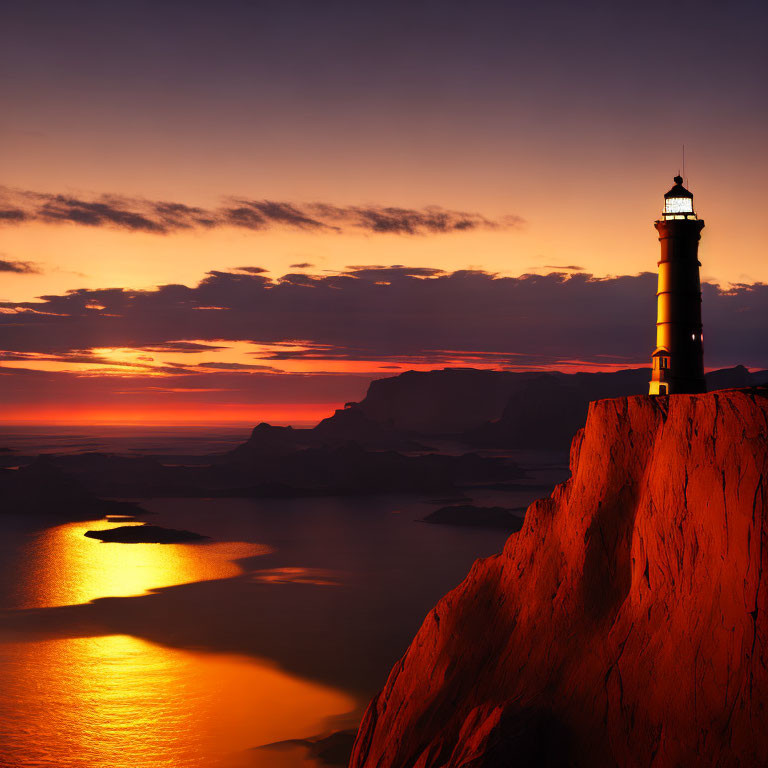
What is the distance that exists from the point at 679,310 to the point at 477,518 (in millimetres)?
104883

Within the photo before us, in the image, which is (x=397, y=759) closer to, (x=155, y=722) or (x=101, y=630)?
(x=155, y=722)

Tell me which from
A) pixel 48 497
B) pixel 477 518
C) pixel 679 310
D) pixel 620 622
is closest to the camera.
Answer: pixel 620 622

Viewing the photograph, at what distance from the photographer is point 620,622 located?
17.2 metres

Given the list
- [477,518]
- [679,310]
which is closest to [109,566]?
[477,518]

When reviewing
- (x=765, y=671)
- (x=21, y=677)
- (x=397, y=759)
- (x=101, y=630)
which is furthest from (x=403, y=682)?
(x=101, y=630)

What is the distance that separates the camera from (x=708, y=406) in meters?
15.5

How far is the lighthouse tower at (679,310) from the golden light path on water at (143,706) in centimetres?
2488

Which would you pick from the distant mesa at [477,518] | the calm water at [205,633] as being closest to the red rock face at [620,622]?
the calm water at [205,633]

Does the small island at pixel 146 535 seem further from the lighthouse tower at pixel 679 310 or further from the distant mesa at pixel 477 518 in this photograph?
the lighthouse tower at pixel 679 310

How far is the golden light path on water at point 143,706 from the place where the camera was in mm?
40062

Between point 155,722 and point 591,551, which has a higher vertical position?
point 591,551

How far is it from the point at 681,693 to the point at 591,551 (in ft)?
14.6

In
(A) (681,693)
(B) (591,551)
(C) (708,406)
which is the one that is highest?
(C) (708,406)

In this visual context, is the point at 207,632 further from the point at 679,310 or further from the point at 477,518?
the point at 477,518
